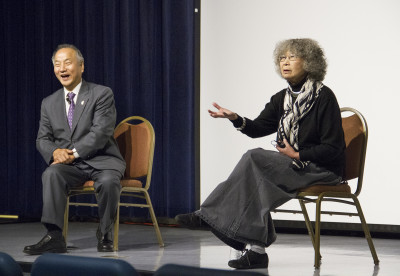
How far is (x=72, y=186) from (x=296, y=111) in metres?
1.28

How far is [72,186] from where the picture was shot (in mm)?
3666

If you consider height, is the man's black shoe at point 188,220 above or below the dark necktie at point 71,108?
below

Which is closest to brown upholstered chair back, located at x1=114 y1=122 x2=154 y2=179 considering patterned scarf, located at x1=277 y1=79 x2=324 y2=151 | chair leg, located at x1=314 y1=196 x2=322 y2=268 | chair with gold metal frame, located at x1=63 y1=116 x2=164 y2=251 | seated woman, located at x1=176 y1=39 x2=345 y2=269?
chair with gold metal frame, located at x1=63 y1=116 x2=164 y2=251

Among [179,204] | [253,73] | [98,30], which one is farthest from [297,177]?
[98,30]

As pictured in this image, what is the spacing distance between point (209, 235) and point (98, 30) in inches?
78.0

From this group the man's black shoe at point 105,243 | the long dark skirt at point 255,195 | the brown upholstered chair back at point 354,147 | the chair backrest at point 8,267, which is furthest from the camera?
the man's black shoe at point 105,243

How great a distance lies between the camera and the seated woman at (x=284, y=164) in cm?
296

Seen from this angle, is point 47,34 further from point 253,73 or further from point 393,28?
point 393,28

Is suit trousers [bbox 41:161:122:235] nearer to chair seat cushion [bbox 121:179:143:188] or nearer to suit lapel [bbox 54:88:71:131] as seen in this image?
chair seat cushion [bbox 121:179:143:188]

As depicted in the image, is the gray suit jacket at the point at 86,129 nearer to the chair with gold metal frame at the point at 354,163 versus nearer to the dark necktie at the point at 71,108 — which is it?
the dark necktie at the point at 71,108

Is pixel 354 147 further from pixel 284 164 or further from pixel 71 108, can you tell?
pixel 71 108

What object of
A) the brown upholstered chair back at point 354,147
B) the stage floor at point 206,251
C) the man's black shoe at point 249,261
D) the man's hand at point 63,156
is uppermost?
the brown upholstered chair back at point 354,147

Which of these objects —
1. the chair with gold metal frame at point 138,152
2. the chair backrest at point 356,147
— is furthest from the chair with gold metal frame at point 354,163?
the chair with gold metal frame at point 138,152

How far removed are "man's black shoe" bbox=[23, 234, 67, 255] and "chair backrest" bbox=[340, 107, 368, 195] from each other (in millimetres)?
1462
